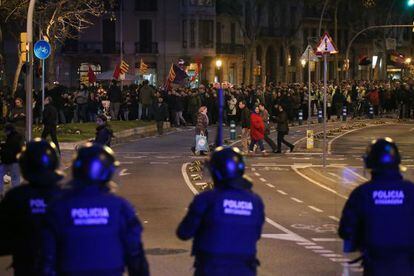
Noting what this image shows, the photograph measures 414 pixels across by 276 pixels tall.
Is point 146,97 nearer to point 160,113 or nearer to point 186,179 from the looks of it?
point 160,113

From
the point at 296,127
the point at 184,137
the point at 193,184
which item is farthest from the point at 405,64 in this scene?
the point at 193,184

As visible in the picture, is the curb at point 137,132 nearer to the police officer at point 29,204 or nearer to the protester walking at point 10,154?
the protester walking at point 10,154

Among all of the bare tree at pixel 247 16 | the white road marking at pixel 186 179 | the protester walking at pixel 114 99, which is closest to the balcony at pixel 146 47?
the bare tree at pixel 247 16

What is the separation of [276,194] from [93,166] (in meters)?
Result: 13.6

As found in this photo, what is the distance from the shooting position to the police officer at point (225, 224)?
582 centimetres

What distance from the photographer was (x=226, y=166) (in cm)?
591

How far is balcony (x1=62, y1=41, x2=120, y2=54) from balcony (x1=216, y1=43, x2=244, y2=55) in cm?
847

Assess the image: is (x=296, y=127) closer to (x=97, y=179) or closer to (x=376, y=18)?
(x=97, y=179)

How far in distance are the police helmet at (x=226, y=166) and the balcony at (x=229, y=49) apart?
7178cm

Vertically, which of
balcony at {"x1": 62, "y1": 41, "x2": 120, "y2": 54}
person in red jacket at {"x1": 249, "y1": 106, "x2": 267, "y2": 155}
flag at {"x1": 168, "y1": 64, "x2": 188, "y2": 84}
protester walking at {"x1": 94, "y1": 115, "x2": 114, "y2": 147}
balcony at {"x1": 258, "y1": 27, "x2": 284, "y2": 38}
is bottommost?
person in red jacket at {"x1": 249, "y1": 106, "x2": 267, "y2": 155}

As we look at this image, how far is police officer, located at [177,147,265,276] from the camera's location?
5820 mm

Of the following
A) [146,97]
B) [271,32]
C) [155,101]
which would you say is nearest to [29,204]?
[155,101]

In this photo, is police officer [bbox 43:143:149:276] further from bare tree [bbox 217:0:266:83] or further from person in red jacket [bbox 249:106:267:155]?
bare tree [bbox 217:0:266:83]

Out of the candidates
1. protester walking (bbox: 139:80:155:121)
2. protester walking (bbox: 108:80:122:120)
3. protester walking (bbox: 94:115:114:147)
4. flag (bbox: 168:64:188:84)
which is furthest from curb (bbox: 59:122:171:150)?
protester walking (bbox: 94:115:114:147)
